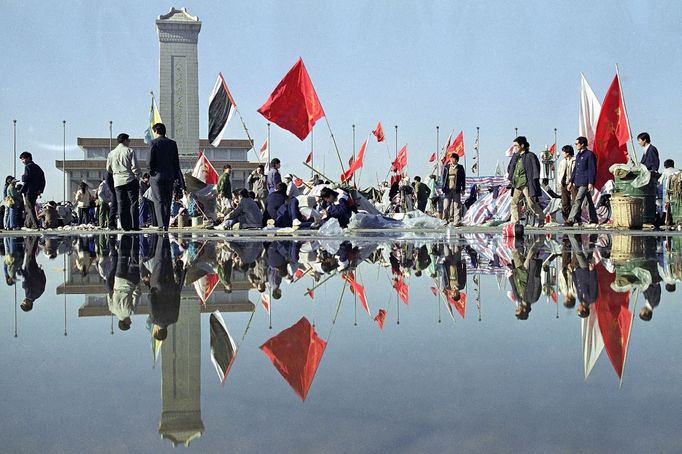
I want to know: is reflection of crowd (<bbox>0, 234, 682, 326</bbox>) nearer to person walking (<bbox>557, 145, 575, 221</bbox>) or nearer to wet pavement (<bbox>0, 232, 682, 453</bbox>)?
wet pavement (<bbox>0, 232, 682, 453</bbox>)

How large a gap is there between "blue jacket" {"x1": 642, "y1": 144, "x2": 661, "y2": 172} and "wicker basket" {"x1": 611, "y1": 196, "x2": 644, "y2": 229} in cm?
113

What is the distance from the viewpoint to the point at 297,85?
16.4 m

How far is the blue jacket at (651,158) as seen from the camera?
48.2ft

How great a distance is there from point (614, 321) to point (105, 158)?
294 feet

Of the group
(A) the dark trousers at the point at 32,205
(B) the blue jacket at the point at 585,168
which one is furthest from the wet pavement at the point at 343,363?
(A) the dark trousers at the point at 32,205

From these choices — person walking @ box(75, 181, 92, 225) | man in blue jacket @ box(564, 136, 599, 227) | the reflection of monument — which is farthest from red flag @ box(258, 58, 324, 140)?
the reflection of monument

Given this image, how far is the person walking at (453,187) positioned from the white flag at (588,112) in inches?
98.4

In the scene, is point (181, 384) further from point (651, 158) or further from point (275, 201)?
point (651, 158)

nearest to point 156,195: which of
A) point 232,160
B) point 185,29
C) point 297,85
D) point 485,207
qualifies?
point 297,85

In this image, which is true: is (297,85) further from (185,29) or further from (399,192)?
(185,29)

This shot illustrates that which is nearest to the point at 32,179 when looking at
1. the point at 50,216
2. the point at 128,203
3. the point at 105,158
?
A: the point at 128,203

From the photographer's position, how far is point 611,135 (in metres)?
15.4

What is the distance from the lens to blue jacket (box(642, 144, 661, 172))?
48.2 feet

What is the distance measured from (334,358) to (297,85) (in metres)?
14.3
